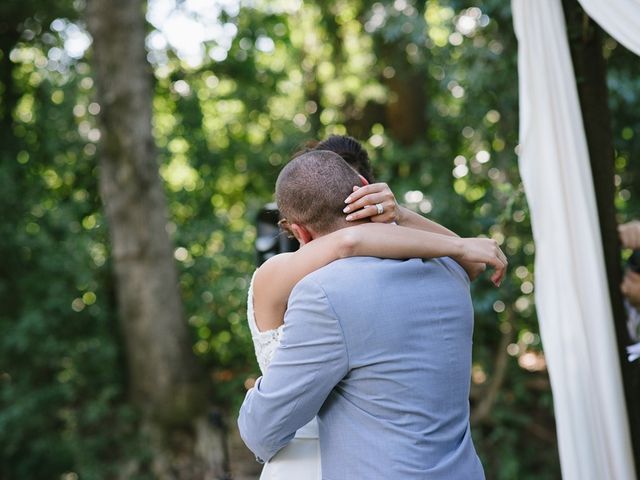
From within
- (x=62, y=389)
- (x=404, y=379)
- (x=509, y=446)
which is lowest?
(x=509, y=446)

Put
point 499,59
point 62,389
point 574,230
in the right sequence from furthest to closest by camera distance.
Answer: point 62,389 < point 499,59 < point 574,230

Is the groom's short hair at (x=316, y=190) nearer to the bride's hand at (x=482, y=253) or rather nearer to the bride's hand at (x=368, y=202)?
the bride's hand at (x=368, y=202)

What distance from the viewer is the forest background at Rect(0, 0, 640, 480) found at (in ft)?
18.0

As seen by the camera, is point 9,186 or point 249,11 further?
point 249,11

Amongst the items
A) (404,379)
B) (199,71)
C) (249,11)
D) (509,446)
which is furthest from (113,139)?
(404,379)

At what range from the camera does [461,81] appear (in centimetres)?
520

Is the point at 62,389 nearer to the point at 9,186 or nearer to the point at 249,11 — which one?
the point at 9,186

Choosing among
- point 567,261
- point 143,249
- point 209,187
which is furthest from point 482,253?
point 209,187

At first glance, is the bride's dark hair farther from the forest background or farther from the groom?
the forest background

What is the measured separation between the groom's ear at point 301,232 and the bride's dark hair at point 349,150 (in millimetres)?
468

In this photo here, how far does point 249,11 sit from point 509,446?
4.90 meters

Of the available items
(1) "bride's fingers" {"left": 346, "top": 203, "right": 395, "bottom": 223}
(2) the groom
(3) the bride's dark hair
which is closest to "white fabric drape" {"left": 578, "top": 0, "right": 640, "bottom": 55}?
(3) the bride's dark hair

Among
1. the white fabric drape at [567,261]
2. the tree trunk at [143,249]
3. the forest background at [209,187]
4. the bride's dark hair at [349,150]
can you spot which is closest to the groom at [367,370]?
the bride's dark hair at [349,150]

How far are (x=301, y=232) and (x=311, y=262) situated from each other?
0.41 ft
